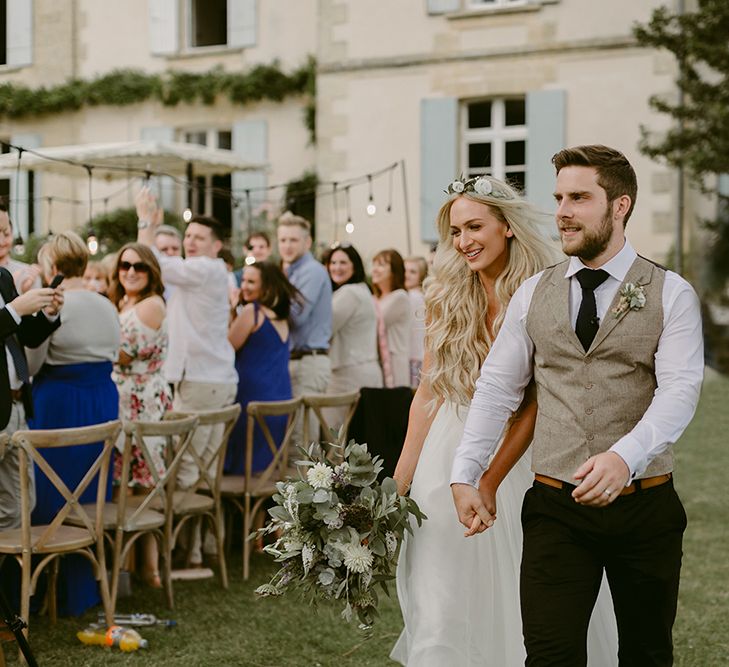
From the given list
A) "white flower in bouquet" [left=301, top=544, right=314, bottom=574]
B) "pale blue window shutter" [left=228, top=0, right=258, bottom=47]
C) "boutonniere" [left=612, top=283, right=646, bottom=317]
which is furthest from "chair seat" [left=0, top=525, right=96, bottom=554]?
"pale blue window shutter" [left=228, top=0, right=258, bottom=47]

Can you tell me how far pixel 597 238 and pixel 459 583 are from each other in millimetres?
1144

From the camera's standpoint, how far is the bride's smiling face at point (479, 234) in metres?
3.36

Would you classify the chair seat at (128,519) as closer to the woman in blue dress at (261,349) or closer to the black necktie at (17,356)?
the black necktie at (17,356)

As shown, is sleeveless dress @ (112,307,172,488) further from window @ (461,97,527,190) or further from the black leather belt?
window @ (461,97,527,190)

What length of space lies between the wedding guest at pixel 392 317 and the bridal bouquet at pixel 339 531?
4600 millimetres

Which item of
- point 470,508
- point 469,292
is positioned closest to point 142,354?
point 469,292

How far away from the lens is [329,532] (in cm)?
304

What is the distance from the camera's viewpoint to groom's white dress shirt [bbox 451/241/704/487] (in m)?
2.58

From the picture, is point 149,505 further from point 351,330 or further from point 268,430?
point 351,330

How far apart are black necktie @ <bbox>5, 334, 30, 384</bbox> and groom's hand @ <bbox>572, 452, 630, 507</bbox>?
273cm

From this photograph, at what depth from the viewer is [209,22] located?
17.4 meters

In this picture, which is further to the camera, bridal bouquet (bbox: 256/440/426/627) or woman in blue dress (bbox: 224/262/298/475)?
woman in blue dress (bbox: 224/262/298/475)

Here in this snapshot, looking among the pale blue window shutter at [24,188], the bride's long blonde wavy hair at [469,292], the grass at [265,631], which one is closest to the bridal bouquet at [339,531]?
the bride's long blonde wavy hair at [469,292]

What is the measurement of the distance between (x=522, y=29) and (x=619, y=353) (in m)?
12.6
